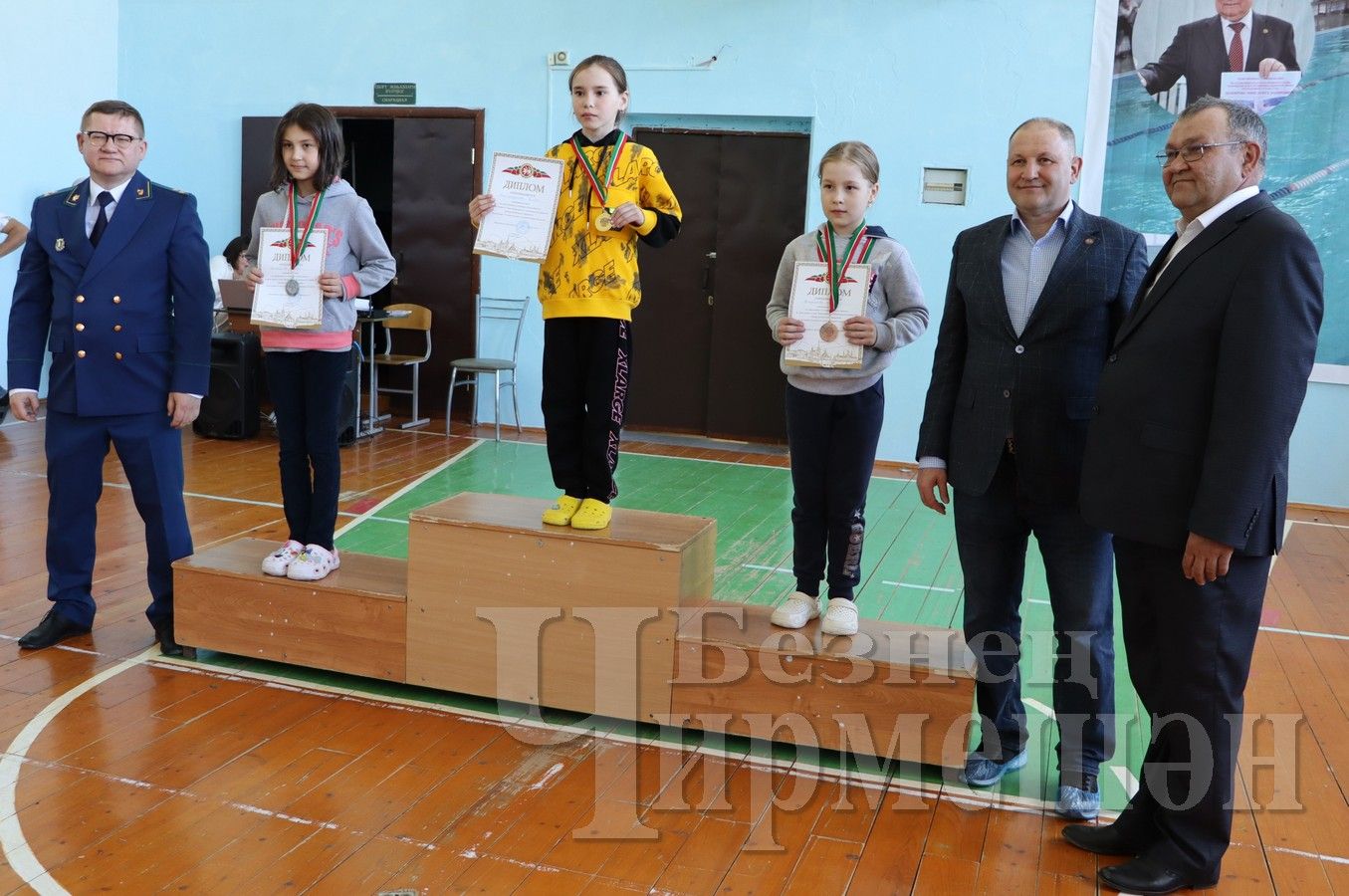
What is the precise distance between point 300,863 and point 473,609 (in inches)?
37.3

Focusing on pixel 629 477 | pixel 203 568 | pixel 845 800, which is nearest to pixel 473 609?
pixel 203 568

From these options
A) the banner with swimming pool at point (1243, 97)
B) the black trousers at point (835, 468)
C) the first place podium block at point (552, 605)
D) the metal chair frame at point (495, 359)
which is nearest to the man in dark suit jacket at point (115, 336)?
the first place podium block at point (552, 605)

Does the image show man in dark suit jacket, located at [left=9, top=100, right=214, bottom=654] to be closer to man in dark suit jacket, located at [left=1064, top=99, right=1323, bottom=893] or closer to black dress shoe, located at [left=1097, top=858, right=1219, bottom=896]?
man in dark suit jacket, located at [left=1064, top=99, right=1323, bottom=893]

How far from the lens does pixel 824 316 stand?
119 inches

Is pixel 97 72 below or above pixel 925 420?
above

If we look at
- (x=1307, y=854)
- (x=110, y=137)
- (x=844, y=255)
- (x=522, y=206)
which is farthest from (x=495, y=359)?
(x=1307, y=854)

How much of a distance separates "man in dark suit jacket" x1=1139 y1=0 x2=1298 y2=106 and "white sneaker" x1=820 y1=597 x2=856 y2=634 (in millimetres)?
5249

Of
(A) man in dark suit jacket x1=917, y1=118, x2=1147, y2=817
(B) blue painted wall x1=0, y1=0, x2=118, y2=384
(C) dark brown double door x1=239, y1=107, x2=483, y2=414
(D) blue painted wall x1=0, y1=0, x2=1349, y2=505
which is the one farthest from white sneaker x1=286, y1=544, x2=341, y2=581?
(B) blue painted wall x1=0, y1=0, x2=118, y2=384

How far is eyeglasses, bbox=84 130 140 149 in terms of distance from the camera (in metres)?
3.30

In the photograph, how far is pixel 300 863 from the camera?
2.36 meters

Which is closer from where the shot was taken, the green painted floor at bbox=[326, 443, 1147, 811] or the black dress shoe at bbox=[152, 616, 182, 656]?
the green painted floor at bbox=[326, 443, 1147, 811]

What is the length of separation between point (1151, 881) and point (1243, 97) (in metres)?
5.98

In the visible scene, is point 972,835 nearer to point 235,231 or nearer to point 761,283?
point 761,283

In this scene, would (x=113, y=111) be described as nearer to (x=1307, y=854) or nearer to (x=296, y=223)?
(x=296, y=223)
